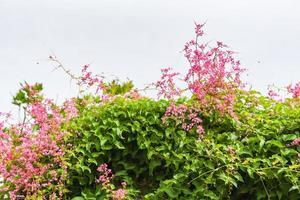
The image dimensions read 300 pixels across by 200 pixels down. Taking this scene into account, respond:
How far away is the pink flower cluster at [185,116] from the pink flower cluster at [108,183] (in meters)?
0.63

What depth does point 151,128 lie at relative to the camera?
4801mm

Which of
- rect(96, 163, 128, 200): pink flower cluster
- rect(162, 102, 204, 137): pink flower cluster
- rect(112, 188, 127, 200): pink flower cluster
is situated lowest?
rect(112, 188, 127, 200): pink flower cluster

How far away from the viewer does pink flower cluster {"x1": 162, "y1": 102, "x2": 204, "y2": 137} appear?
4.75m

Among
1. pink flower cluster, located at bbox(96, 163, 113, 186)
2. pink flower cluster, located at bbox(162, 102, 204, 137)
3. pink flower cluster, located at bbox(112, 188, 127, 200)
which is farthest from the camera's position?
pink flower cluster, located at bbox(162, 102, 204, 137)

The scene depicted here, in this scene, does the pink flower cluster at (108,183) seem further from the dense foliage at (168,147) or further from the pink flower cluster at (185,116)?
the pink flower cluster at (185,116)

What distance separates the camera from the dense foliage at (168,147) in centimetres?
447

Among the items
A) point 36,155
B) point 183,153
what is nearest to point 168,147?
Result: point 183,153

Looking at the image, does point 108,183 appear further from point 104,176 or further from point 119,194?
point 119,194

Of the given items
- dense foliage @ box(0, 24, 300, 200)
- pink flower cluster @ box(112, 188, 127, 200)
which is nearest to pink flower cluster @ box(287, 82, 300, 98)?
dense foliage @ box(0, 24, 300, 200)

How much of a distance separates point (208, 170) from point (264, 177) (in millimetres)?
437

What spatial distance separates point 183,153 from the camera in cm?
464

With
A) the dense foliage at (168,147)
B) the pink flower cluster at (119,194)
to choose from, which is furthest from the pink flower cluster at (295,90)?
the pink flower cluster at (119,194)

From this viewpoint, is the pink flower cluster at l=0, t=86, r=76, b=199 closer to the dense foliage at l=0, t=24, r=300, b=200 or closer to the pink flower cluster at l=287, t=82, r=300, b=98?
the dense foliage at l=0, t=24, r=300, b=200

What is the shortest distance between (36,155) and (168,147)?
43.7 inches
